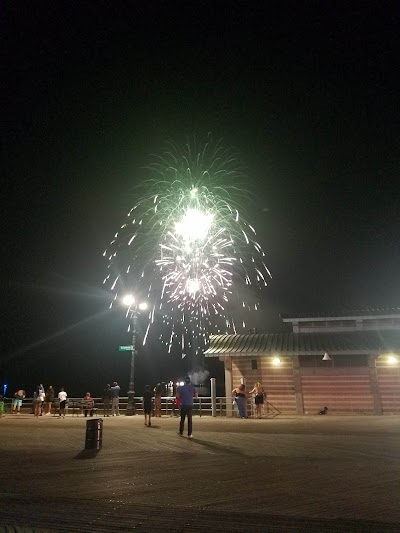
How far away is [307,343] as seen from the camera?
23359 millimetres

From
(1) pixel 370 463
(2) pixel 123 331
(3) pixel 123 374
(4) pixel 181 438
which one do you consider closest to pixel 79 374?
(3) pixel 123 374

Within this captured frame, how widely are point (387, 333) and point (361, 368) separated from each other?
2496 millimetres

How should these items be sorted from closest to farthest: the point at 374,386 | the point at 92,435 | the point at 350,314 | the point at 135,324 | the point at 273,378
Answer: the point at 92,435 < the point at 374,386 < the point at 273,378 < the point at 350,314 < the point at 135,324

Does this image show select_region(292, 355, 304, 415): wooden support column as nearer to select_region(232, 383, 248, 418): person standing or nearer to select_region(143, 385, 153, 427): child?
select_region(232, 383, 248, 418): person standing

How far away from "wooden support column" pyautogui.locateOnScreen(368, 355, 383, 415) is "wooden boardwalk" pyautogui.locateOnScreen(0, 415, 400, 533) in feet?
37.2

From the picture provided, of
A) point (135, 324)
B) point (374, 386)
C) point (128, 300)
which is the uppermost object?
point (128, 300)

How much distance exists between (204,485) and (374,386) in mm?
18610

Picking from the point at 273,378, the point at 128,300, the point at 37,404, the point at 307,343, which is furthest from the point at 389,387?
the point at 37,404

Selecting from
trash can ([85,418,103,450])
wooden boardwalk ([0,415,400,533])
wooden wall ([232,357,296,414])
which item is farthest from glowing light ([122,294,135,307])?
trash can ([85,418,103,450])

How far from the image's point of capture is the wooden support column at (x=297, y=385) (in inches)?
910

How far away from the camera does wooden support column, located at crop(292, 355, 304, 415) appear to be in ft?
75.8

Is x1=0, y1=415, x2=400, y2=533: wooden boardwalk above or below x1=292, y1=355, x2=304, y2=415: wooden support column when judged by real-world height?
below

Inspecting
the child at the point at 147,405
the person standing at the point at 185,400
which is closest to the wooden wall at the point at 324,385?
the child at the point at 147,405

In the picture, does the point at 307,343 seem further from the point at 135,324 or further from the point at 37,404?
the point at 37,404
